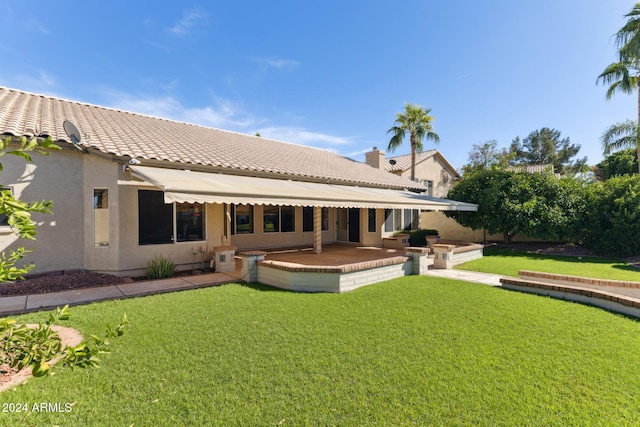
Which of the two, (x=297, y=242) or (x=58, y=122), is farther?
(x=297, y=242)

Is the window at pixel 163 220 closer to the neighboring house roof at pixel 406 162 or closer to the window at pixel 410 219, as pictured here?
the window at pixel 410 219

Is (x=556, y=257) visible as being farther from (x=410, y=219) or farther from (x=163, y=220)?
(x=163, y=220)

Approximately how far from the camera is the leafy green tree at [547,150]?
85.6 metres

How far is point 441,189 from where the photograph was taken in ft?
179

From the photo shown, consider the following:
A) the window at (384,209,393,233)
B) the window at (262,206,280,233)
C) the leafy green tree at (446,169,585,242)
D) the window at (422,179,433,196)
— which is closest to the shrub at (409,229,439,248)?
the window at (384,209,393,233)

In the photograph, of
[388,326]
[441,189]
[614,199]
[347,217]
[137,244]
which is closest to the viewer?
[388,326]

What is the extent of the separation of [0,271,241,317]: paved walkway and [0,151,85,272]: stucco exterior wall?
305cm

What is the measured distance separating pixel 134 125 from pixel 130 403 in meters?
21.0

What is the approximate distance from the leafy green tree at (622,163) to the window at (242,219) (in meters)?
68.2

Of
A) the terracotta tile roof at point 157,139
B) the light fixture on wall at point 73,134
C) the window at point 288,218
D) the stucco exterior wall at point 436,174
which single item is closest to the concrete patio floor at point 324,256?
the window at point 288,218

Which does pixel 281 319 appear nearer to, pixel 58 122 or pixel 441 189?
pixel 58 122

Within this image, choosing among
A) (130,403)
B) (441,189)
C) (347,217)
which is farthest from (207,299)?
(441,189)

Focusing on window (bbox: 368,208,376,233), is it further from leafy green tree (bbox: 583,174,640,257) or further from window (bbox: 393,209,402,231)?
leafy green tree (bbox: 583,174,640,257)

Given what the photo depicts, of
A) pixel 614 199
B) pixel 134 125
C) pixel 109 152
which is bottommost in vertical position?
pixel 614 199
